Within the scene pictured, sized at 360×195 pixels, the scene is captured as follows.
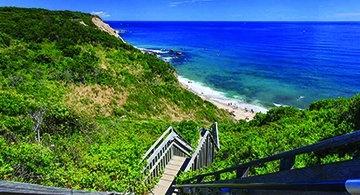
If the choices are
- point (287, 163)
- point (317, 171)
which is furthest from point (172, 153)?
point (317, 171)

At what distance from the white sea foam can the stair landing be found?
3684 cm

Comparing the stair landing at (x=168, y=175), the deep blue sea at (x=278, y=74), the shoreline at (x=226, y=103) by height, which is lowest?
the stair landing at (x=168, y=175)

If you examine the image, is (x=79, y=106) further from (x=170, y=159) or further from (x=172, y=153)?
(x=170, y=159)

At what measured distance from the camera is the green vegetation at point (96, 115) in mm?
11141

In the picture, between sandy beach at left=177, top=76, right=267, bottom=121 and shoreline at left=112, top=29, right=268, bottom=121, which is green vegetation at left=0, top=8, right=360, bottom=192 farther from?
→ sandy beach at left=177, top=76, right=267, bottom=121

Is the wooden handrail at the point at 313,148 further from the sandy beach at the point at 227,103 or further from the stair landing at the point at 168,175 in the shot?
the sandy beach at the point at 227,103

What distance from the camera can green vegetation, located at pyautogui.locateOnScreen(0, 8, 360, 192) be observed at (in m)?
11.1

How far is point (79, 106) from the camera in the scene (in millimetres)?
25078

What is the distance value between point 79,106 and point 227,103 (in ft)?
99.0

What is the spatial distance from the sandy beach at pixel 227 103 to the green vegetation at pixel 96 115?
9.54 metres

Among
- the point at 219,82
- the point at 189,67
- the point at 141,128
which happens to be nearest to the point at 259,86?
the point at 219,82

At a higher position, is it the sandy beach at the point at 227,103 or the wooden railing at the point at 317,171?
the sandy beach at the point at 227,103

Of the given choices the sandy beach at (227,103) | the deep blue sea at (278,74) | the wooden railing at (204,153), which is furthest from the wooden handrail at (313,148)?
the deep blue sea at (278,74)

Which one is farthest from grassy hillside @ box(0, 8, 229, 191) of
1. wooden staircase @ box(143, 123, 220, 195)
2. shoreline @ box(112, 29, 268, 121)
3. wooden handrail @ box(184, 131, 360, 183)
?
shoreline @ box(112, 29, 268, 121)
